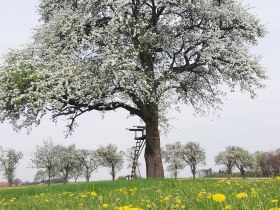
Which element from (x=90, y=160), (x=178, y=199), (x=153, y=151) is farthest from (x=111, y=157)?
(x=178, y=199)

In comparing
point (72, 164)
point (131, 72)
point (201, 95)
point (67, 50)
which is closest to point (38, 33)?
point (67, 50)

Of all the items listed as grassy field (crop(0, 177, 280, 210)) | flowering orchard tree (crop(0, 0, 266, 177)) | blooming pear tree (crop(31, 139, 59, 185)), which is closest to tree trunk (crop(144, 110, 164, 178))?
flowering orchard tree (crop(0, 0, 266, 177))

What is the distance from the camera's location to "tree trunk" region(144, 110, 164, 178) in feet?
87.1

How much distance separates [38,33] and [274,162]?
295ft

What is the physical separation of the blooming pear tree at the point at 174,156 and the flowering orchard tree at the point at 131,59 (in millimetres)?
65838

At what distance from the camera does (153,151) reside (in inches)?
1049

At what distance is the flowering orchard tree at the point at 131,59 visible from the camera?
72.7 ft

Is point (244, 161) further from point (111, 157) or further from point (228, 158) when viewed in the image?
point (111, 157)

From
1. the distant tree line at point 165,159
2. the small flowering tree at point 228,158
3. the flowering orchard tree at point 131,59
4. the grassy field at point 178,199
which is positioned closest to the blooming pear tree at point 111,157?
the distant tree line at point 165,159

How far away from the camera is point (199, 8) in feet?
84.1

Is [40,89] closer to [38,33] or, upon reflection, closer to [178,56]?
[38,33]

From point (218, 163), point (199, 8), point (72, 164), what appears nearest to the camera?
point (199, 8)

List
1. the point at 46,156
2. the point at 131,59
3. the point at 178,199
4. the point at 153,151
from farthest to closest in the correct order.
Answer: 1. the point at 46,156
2. the point at 153,151
3. the point at 131,59
4. the point at 178,199

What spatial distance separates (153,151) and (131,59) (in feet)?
23.8
